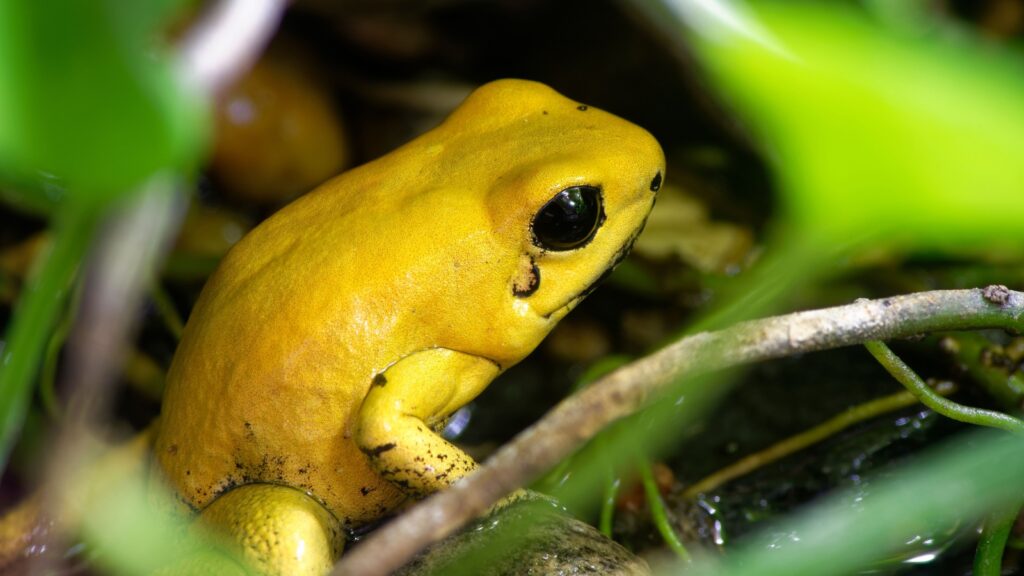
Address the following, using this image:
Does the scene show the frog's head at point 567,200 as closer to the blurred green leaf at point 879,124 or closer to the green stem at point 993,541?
the green stem at point 993,541

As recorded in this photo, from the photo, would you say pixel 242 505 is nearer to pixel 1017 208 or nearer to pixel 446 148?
pixel 446 148

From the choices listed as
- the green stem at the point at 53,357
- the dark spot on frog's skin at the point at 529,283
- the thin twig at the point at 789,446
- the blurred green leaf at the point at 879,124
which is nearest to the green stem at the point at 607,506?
the thin twig at the point at 789,446

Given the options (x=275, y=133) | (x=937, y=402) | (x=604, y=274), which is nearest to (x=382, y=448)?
(x=604, y=274)

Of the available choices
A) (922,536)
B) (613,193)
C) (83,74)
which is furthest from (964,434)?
(83,74)

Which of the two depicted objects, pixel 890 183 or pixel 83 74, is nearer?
pixel 890 183

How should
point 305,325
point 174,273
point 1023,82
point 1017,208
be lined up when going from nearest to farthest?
1. point 1017,208
2. point 1023,82
3. point 305,325
4. point 174,273

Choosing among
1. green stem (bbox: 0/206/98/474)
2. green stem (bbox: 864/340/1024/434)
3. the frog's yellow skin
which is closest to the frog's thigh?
the frog's yellow skin

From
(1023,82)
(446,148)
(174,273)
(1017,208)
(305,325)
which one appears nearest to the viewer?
(1017,208)
